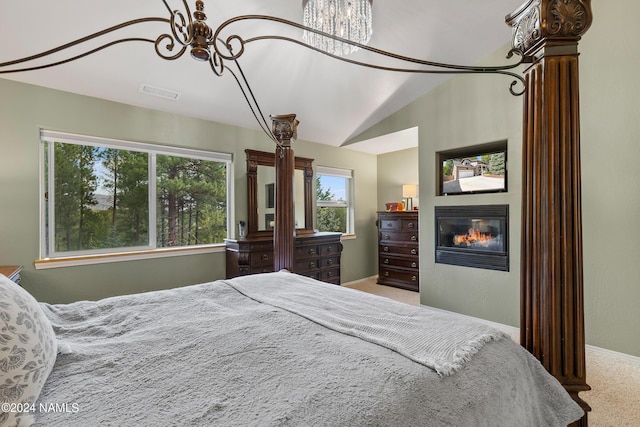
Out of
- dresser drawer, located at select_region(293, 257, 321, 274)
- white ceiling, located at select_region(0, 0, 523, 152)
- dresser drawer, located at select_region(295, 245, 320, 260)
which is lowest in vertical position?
dresser drawer, located at select_region(293, 257, 321, 274)

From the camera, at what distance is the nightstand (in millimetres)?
2229

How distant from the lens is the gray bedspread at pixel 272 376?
739mm

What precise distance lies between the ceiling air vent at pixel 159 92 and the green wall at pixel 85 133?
0.31 m

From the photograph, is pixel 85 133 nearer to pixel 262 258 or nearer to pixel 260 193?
pixel 260 193

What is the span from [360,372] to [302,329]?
0.37m

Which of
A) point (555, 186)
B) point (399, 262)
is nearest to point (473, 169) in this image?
point (399, 262)

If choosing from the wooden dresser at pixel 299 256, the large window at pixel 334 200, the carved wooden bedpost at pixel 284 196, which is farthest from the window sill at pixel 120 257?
the large window at pixel 334 200

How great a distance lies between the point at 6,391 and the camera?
2.22 ft

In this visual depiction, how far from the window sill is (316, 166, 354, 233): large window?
6.13ft

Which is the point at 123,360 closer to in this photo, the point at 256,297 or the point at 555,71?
the point at 256,297

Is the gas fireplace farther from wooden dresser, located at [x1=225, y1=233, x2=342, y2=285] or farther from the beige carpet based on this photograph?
wooden dresser, located at [x1=225, y1=233, x2=342, y2=285]

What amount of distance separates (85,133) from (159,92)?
796mm

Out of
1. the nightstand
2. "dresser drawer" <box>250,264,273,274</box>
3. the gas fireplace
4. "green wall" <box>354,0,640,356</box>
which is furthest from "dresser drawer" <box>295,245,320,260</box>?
the nightstand

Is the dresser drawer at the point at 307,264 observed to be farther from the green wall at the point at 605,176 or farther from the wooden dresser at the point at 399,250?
the green wall at the point at 605,176
